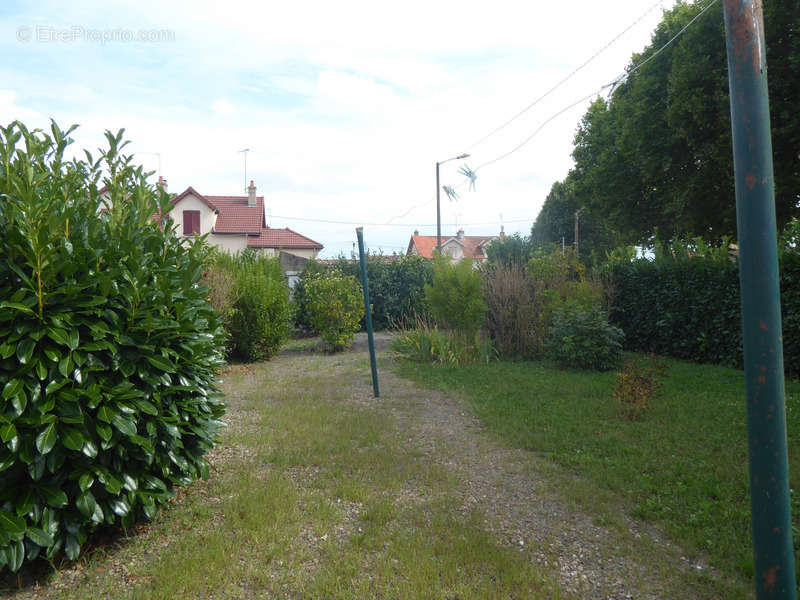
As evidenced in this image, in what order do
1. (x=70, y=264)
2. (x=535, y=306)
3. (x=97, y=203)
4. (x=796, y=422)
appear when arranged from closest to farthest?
(x=70, y=264) → (x=97, y=203) → (x=796, y=422) → (x=535, y=306)

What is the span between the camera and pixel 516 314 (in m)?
10.2

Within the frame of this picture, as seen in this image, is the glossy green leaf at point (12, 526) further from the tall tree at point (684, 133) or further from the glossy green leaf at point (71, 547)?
the tall tree at point (684, 133)

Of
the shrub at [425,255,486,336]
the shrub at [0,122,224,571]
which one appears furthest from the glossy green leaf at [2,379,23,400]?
the shrub at [425,255,486,336]

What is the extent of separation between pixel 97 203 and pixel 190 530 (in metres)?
2.23

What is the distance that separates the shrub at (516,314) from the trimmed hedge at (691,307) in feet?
6.47

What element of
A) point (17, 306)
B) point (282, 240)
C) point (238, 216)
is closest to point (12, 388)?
point (17, 306)

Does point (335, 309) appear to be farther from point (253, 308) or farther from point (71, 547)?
point (71, 547)

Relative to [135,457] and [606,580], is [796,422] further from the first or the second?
[135,457]

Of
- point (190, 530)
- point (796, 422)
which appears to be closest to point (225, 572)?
point (190, 530)

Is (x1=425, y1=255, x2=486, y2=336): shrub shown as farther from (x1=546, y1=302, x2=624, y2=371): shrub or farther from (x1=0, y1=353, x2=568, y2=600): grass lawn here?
(x1=0, y1=353, x2=568, y2=600): grass lawn

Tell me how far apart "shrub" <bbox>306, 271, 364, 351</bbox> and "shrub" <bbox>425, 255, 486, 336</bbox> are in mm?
2222

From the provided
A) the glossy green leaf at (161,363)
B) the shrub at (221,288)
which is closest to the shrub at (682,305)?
the shrub at (221,288)

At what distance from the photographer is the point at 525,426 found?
560 centimetres

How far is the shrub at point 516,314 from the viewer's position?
10.1 meters
